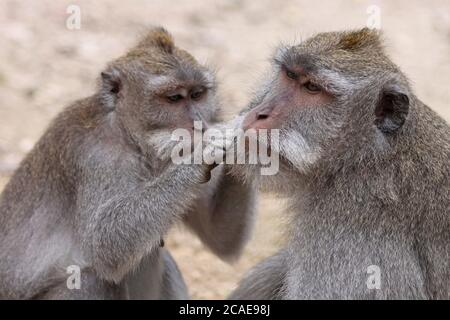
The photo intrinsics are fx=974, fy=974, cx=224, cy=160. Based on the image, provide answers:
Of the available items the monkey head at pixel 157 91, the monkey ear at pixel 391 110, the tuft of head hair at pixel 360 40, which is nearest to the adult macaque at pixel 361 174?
the monkey ear at pixel 391 110

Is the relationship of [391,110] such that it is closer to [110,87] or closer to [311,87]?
[311,87]

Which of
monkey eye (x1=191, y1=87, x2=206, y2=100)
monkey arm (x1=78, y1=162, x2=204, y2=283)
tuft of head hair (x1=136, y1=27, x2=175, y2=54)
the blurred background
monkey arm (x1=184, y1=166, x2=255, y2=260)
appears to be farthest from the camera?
the blurred background

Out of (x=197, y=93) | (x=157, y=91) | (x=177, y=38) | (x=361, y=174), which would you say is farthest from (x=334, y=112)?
(x=177, y=38)

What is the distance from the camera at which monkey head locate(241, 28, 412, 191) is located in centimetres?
689

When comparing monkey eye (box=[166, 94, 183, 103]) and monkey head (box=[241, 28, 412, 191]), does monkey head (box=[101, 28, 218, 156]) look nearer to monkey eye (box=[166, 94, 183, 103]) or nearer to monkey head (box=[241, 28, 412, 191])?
monkey eye (box=[166, 94, 183, 103])

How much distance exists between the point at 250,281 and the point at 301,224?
4.43 feet


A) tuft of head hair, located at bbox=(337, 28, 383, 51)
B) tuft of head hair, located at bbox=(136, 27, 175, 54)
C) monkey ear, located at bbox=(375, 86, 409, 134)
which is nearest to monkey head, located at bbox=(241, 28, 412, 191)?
monkey ear, located at bbox=(375, 86, 409, 134)

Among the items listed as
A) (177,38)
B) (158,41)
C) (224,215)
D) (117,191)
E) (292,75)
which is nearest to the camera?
(292,75)

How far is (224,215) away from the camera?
869 centimetres

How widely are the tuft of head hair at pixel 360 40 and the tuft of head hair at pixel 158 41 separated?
174 centimetres

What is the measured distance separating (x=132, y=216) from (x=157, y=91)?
3.46 feet

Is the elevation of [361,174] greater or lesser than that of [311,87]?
lesser

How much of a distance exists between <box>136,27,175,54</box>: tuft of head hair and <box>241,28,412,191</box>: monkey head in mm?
1596

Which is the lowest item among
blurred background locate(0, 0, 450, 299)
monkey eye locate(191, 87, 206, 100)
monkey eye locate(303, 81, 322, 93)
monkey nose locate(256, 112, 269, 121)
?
monkey nose locate(256, 112, 269, 121)
